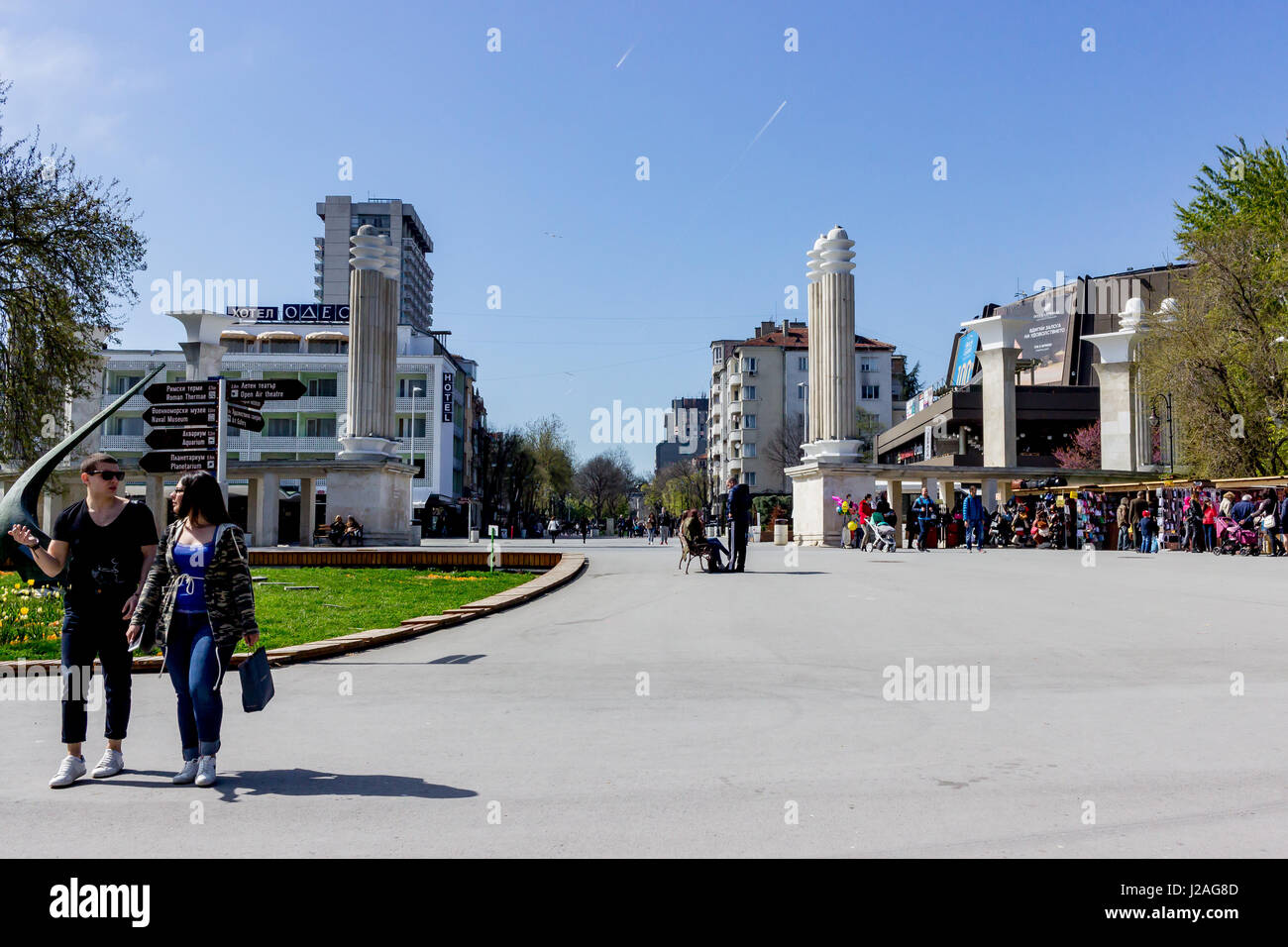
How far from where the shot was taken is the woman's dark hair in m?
5.82

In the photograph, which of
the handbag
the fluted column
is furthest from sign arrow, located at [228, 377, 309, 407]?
the fluted column

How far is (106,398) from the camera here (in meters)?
77.7

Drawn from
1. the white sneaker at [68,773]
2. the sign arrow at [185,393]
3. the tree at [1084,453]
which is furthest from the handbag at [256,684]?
the tree at [1084,453]

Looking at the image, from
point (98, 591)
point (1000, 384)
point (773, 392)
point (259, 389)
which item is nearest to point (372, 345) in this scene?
point (1000, 384)

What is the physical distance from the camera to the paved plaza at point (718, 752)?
4469 millimetres

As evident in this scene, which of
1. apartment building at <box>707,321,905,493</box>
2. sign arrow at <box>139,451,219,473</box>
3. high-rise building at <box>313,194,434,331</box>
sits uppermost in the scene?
high-rise building at <box>313,194,434,331</box>

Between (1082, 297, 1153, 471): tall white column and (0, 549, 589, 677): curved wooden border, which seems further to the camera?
(1082, 297, 1153, 471): tall white column

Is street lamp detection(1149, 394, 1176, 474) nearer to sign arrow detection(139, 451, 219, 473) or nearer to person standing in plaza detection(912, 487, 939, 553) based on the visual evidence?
person standing in plaza detection(912, 487, 939, 553)

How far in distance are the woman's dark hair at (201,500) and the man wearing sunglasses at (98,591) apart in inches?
10.3

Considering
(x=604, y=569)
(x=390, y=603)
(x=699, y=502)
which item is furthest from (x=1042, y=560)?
(x=699, y=502)

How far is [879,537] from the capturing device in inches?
1315

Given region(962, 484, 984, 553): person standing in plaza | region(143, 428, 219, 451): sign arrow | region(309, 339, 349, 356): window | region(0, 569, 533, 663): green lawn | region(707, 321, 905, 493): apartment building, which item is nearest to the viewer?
region(0, 569, 533, 663): green lawn

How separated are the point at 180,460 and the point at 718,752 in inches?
327

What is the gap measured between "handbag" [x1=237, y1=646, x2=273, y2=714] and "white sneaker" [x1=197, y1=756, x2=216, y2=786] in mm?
312
